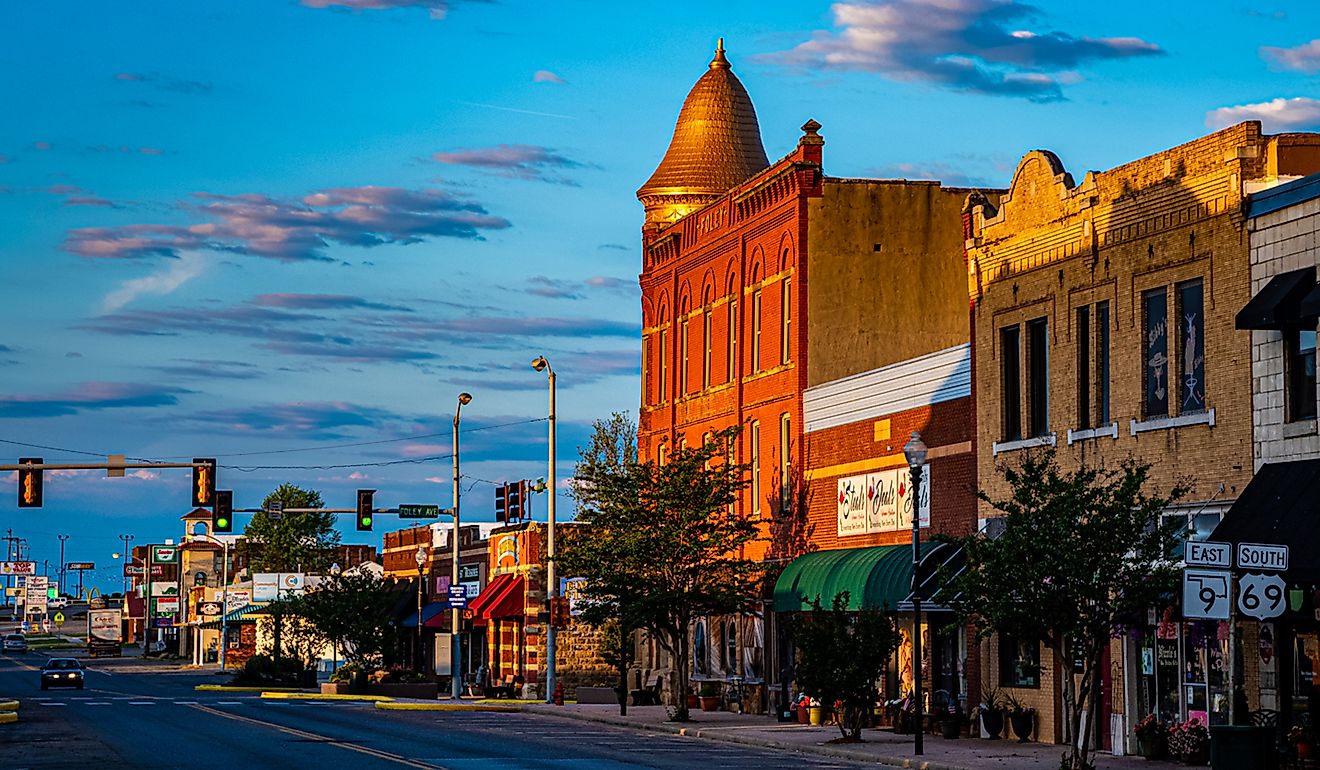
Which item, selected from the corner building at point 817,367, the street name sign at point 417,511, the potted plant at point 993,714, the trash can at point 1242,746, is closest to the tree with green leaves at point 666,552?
the corner building at point 817,367

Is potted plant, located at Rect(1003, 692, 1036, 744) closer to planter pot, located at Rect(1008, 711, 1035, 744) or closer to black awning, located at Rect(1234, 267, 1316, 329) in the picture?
planter pot, located at Rect(1008, 711, 1035, 744)

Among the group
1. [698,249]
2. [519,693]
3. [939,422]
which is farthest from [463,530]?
[939,422]

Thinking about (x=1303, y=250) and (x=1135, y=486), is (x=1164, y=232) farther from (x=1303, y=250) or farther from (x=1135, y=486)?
(x=1135, y=486)

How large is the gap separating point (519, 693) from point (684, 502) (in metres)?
21.4

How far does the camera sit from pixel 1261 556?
21.9 meters

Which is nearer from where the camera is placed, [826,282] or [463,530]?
[826,282]

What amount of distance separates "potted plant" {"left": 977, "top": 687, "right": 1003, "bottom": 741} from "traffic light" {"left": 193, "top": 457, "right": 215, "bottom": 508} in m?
21.4

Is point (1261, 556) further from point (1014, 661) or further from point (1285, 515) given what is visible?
point (1014, 661)

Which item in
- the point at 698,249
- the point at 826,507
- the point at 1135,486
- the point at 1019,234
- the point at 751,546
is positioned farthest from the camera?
the point at 698,249

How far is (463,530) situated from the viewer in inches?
3393

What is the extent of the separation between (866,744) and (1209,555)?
1761 centimetres

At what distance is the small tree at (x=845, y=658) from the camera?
39250 millimetres

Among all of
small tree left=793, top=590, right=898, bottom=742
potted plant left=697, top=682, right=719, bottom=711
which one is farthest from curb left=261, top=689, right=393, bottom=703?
small tree left=793, top=590, right=898, bottom=742

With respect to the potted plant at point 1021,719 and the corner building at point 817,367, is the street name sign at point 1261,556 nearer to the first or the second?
the potted plant at point 1021,719
